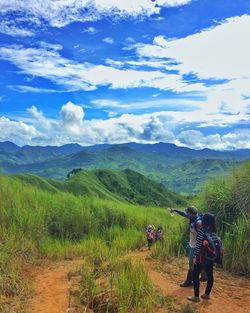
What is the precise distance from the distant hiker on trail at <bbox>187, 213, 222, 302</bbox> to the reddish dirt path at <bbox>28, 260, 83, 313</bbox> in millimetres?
2396

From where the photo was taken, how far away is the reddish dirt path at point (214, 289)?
8.19 m

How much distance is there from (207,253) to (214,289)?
50.9 inches

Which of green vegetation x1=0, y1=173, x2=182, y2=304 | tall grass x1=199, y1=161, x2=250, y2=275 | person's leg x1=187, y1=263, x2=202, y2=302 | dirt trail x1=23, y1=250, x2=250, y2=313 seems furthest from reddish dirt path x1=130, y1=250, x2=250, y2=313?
green vegetation x1=0, y1=173, x2=182, y2=304

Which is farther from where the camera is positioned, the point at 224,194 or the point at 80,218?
the point at 80,218

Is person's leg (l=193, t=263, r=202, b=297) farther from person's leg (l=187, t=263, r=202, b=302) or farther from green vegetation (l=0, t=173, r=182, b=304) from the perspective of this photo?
green vegetation (l=0, t=173, r=182, b=304)

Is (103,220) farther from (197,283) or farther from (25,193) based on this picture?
(197,283)

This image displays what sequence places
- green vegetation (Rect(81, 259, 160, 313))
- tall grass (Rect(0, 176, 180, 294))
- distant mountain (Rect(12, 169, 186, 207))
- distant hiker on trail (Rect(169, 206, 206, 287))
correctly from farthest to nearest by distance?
distant mountain (Rect(12, 169, 186, 207)), tall grass (Rect(0, 176, 180, 294)), distant hiker on trail (Rect(169, 206, 206, 287)), green vegetation (Rect(81, 259, 160, 313))

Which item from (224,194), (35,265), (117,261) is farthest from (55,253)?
(224,194)

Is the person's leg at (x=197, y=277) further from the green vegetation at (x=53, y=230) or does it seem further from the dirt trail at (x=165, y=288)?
the green vegetation at (x=53, y=230)

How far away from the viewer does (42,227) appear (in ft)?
44.0

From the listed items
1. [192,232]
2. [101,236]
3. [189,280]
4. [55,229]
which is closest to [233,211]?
[192,232]

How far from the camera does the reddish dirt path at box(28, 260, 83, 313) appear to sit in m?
7.86

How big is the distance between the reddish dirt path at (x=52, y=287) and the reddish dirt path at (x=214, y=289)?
1.86 meters

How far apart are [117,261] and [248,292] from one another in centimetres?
274
